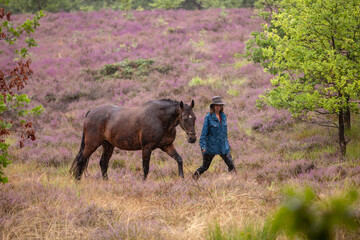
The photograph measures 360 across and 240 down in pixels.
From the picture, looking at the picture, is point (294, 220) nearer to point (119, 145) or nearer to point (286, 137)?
point (119, 145)

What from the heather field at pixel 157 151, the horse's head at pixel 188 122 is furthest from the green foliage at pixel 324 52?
the horse's head at pixel 188 122

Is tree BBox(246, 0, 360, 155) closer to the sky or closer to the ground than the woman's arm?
closer to the sky

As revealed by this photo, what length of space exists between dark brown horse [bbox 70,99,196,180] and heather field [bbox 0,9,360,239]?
A: 0.64 meters

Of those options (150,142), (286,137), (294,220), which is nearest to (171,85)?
(286,137)

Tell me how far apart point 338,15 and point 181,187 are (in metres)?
5.10

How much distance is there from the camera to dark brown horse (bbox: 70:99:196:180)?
7.40 metres

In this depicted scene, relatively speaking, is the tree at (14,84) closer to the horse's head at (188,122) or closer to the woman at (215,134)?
the horse's head at (188,122)

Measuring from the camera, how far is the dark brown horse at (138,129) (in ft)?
24.3

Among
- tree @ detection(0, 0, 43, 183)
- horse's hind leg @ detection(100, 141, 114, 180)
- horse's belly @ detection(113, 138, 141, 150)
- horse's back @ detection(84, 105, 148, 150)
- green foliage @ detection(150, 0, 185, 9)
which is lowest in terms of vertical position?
horse's hind leg @ detection(100, 141, 114, 180)

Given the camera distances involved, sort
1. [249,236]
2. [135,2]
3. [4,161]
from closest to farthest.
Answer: [249,236], [4,161], [135,2]

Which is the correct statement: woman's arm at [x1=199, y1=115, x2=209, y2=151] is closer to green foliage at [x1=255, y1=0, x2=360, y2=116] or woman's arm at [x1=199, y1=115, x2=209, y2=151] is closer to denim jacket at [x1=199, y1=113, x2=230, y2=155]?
denim jacket at [x1=199, y1=113, x2=230, y2=155]

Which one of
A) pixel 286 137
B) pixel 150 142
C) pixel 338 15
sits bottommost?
pixel 286 137

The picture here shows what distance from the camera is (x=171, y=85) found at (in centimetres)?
1563

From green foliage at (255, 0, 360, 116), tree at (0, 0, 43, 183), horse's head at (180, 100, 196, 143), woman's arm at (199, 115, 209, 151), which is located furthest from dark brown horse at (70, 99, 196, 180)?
tree at (0, 0, 43, 183)
